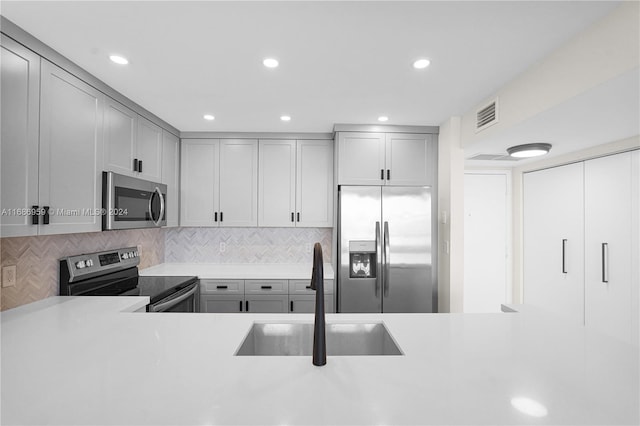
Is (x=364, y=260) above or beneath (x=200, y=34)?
beneath

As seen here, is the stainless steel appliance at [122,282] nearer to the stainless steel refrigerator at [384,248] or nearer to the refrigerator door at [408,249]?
the stainless steel refrigerator at [384,248]

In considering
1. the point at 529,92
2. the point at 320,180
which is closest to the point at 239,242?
the point at 320,180

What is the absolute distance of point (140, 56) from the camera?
1846 millimetres

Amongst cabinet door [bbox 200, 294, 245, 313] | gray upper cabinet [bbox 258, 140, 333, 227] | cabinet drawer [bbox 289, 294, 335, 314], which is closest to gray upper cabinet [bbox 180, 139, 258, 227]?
gray upper cabinet [bbox 258, 140, 333, 227]

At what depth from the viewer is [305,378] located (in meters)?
0.98

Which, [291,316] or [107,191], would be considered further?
[107,191]

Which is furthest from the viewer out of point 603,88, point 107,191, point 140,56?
point 107,191

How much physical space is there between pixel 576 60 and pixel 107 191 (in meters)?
2.95

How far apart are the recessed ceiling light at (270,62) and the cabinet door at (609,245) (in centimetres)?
302

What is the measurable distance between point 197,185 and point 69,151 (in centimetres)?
157

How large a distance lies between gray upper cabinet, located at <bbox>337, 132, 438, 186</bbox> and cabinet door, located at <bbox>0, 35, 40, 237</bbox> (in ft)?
7.54

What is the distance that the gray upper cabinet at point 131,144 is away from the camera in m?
2.26

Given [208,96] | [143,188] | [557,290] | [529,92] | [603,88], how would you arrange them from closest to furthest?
1. [603,88]
2. [529,92]
3. [208,96]
4. [143,188]
5. [557,290]

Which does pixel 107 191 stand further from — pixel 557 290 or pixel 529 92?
pixel 557 290
